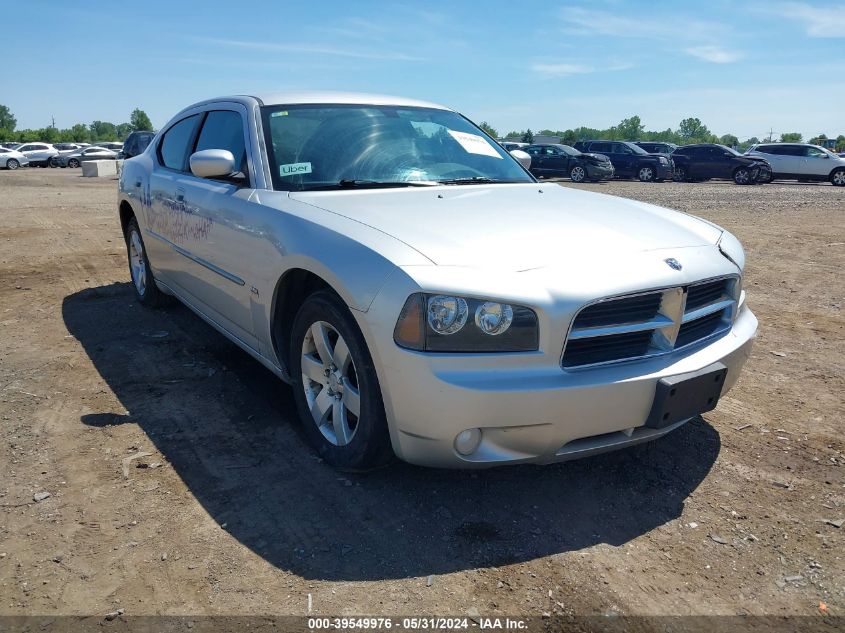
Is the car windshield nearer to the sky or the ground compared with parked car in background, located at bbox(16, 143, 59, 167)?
nearer to the sky

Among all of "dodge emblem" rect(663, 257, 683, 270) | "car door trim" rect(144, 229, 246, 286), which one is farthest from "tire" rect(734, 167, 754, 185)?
"dodge emblem" rect(663, 257, 683, 270)

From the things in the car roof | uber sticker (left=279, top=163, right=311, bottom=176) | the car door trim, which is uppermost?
the car roof

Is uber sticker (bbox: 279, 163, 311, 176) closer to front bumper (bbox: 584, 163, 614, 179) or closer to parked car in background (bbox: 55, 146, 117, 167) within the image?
front bumper (bbox: 584, 163, 614, 179)

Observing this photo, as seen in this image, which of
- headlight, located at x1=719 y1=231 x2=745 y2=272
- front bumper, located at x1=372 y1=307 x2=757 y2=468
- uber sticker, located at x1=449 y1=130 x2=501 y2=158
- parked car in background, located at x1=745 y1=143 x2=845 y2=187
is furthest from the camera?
parked car in background, located at x1=745 y1=143 x2=845 y2=187

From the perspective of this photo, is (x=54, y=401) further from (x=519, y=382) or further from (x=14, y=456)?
(x=519, y=382)

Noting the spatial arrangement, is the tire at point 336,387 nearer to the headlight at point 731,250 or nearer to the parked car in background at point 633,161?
the headlight at point 731,250

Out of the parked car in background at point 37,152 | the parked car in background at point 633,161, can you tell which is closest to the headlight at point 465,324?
the parked car in background at point 633,161

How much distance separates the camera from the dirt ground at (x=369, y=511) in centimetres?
236

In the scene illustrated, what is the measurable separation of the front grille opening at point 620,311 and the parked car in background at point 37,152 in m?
44.1

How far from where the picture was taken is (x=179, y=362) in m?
4.59

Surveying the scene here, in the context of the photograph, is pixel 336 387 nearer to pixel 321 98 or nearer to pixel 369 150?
pixel 369 150

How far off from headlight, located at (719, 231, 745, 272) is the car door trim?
242 cm

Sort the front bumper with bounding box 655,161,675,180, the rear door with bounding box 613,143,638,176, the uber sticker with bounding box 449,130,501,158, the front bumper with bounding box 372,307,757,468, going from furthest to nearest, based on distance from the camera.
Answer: the rear door with bounding box 613,143,638,176 < the front bumper with bounding box 655,161,675,180 < the uber sticker with bounding box 449,130,501,158 < the front bumper with bounding box 372,307,757,468

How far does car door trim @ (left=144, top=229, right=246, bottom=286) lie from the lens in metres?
3.76
